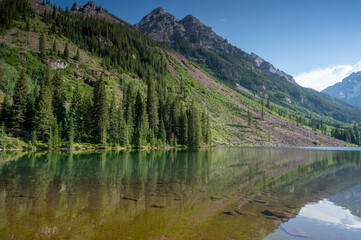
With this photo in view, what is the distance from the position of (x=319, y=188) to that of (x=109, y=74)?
446 feet

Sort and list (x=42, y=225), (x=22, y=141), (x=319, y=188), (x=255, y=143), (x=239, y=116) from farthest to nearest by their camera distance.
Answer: (x=239, y=116) → (x=255, y=143) → (x=22, y=141) → (x=319, y=188) → (x=42, y=225)

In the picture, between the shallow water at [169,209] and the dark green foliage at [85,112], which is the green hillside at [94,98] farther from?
the shallow water at [169,209]

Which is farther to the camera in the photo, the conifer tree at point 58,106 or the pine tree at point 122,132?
the pine tree at point 122,132

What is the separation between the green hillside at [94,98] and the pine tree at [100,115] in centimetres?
36

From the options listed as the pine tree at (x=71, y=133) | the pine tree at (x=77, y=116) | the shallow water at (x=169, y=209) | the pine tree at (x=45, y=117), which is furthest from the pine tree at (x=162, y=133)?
the shallow water at (x=169, y=209)

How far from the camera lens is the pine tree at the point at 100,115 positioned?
76.1 m

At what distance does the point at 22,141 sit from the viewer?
205 feet

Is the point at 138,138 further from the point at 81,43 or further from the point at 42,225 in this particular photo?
the point at 81,43

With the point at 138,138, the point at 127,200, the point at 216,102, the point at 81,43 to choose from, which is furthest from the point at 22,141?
the point at 216,102

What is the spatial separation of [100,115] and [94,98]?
7.63m

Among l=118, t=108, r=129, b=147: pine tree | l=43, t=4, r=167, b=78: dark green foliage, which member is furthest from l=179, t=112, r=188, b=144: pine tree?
l=43, t=4, r=167, b=78: dark green foliage

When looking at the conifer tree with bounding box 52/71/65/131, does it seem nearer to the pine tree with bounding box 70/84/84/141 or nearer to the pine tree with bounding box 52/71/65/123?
the pine tree with bounding box 52/71/65/123

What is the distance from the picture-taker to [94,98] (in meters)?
80.2

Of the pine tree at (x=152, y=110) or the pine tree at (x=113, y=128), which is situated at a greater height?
the pine tree at (x=152, y=110)
